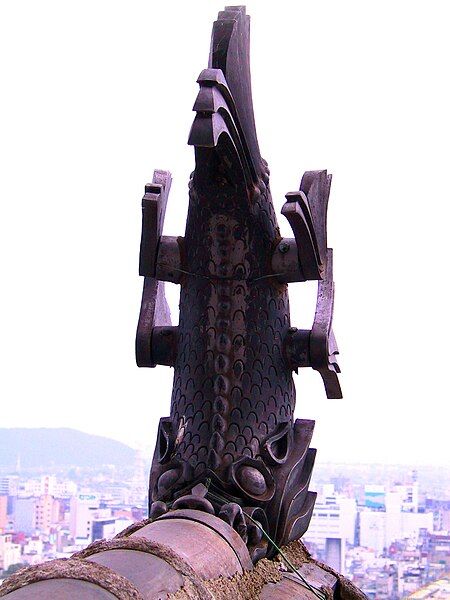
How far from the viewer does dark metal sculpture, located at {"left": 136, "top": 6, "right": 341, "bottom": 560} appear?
358cm

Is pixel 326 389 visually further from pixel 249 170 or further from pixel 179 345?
pixel 249 170

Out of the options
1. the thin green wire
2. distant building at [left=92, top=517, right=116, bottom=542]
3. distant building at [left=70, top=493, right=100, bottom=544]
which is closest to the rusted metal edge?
the thin green wire

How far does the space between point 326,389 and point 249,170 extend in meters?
0.82

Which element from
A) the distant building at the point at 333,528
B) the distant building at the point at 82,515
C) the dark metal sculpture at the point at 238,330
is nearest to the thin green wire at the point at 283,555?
the dark metal sculpture at the point at 238,330

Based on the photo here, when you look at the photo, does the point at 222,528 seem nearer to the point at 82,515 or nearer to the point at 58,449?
the point at 82,515

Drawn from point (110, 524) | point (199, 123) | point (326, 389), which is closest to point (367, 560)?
point (110, 524)

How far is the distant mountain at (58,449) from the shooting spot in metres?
13.5

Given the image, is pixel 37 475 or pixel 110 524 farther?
pixel 37 475

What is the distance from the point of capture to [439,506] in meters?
9.77

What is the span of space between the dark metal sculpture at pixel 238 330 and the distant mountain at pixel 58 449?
961 centimetres

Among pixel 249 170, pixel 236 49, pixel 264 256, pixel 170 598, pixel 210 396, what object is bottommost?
pixel 170 598

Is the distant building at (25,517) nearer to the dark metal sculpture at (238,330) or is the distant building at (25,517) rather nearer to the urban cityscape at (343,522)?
the urban cityscape at (343,522)

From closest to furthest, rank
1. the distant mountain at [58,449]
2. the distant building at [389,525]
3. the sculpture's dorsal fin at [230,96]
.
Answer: the sculpture's dorsal fin at [230,96] → the distant building at [389,525] → the distant mountain at [58,449]

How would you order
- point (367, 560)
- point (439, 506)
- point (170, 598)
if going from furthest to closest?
point (439, 506)
point (367, 560)
point (170, 598)
